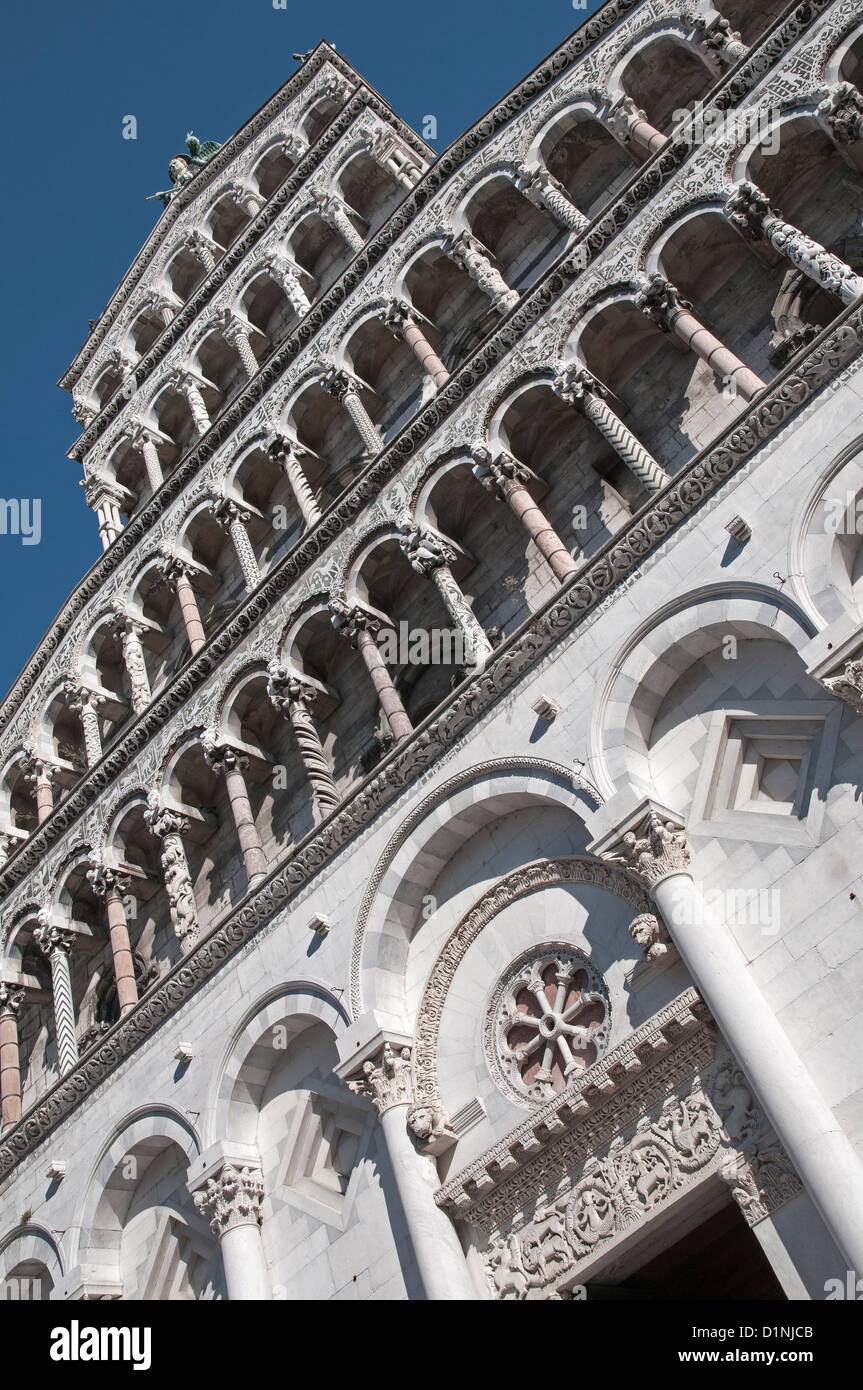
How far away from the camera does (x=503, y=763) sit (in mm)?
12000

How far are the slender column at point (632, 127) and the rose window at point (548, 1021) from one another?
32.1 feet

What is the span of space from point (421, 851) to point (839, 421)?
5.45m

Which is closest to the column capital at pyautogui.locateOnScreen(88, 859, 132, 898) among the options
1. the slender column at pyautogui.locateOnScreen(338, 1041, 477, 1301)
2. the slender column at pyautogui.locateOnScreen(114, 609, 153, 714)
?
the slender column at pyautogui.locateOnScreen(114, 609, 153, 714)

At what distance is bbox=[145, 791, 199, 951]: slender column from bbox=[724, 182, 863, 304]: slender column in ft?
31.5

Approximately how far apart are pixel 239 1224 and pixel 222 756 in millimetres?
5732

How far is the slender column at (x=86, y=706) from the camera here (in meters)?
19.3

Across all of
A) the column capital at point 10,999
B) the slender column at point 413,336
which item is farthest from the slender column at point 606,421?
the column capital at point 10,999

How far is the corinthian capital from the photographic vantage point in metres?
11.4

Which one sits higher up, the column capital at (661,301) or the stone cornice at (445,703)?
the column capital at (661,301)

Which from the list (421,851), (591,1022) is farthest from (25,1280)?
(591,1022)

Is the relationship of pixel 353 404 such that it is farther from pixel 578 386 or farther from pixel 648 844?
pixel 648 844

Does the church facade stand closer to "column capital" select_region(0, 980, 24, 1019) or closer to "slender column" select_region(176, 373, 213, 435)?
"column capital" select_region(0, 980, 24, 1019)

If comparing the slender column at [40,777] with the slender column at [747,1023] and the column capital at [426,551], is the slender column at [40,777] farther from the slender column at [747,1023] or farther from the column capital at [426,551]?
the slender column at [747,1023]

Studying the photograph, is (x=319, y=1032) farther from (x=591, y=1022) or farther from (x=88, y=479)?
(x=88, y=479)
